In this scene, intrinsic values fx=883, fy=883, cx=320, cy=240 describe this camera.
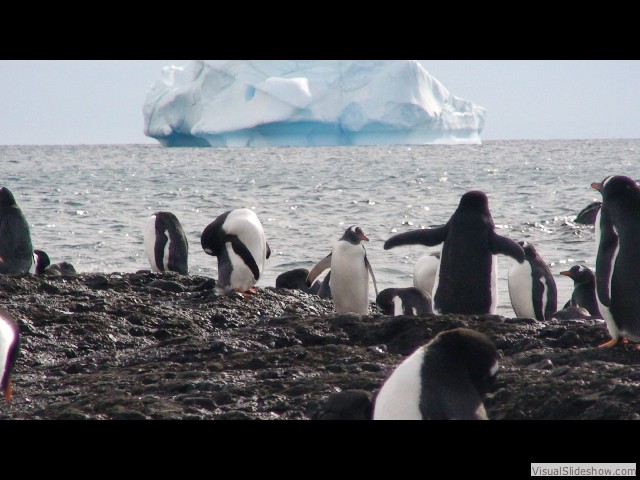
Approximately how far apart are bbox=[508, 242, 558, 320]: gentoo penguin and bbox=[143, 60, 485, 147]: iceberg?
93.8 ft

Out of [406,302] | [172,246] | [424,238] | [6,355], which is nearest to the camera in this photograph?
[6,355]

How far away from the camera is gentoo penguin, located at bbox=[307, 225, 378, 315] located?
6.53 meters

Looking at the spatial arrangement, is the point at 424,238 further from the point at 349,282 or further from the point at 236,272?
the point at 236,272

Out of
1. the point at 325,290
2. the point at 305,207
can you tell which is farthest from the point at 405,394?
the point at 305,207

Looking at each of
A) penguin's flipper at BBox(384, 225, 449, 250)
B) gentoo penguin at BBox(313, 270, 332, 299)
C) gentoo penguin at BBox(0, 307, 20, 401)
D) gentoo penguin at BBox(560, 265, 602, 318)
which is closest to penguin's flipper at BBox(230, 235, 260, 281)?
gentoo penguin at BBox(313, 270, 332, 299)

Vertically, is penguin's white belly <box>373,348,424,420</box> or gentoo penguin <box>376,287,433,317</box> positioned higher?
penguin's white belly <box>373,348,424,420</box>

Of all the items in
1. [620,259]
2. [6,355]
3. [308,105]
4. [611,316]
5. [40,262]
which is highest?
[308,105]

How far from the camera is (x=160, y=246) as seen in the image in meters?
8.38

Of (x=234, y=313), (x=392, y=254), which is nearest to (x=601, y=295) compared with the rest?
(x=234, y=313)

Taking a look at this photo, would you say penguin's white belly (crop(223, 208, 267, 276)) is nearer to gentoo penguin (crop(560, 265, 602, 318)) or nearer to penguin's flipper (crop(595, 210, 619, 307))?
gentoo penguin (crop(560, 265, 602, 318))

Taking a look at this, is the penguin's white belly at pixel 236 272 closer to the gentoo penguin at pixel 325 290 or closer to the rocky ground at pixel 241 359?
the rocky ground at pixel 241 359

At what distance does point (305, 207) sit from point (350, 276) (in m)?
11.7

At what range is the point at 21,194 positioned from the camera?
22.4 meters
